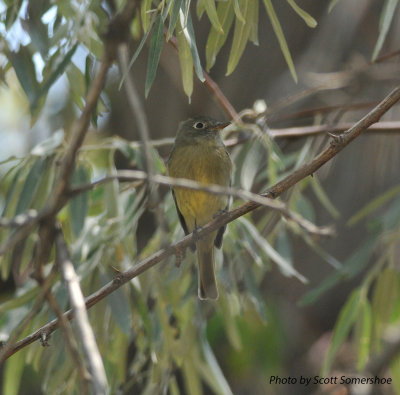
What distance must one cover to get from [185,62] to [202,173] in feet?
4.22

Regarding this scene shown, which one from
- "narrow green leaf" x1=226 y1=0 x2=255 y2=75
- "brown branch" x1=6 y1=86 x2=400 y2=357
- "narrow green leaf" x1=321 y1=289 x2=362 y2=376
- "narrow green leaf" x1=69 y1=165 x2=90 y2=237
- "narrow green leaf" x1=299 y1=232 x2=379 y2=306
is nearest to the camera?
"brown branch" x1=6 y1=86 x2=400 y2=357

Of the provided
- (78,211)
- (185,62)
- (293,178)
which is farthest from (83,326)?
(78,211)

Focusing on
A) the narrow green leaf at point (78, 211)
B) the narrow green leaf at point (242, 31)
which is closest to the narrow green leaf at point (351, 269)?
the narrow green leaf at point (78, 211)

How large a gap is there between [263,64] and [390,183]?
1323 mm

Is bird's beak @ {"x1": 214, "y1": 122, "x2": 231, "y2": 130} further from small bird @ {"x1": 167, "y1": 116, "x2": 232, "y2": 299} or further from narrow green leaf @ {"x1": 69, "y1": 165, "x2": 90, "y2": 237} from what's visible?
narrow green leaf @ {"x1": 69, "y1": 165, "x2": 90, "y2": 237}

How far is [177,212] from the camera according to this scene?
13.6 ft

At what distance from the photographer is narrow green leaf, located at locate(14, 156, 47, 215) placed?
3484mm

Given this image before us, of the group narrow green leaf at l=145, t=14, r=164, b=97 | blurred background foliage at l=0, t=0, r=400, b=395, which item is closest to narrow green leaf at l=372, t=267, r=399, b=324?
blurred background foliage at l=0, t=0, r=400, b=395

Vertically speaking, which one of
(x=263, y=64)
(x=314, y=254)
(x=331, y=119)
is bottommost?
(x=314, y=254)

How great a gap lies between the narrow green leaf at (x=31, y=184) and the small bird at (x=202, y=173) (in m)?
0.79

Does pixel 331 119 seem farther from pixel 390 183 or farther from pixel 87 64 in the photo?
pixel 87 64

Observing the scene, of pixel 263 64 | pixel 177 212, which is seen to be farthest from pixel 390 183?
pixel 177 212

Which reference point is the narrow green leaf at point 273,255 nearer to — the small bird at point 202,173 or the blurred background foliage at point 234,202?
the blurred background foliage at point 234,202

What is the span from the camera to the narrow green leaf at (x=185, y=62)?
9.35ft
